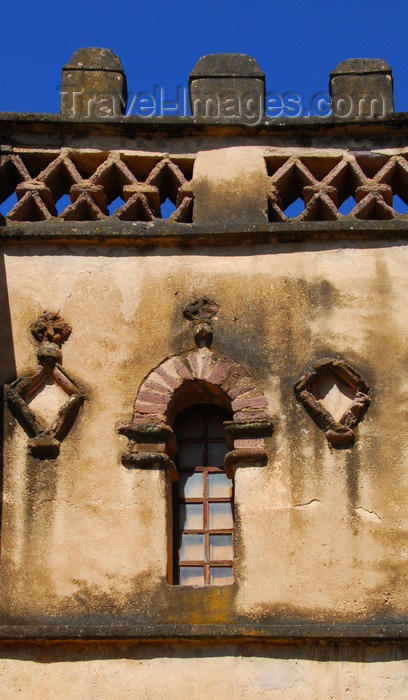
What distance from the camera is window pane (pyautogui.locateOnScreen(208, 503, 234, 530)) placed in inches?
331

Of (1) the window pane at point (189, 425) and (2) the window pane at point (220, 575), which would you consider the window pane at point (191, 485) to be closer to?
(1) the window pane at point (189, 425)

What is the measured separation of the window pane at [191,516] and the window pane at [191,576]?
0.30 m

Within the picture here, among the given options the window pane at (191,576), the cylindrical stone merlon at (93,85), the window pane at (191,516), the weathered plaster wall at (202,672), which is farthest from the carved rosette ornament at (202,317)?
the weathered plaster wall at (202,672)

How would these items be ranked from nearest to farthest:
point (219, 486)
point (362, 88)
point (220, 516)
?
point (220, 516) → point (219, 486) → point (362, 88)

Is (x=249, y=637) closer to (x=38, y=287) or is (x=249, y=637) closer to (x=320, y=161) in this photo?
(x=38, y=287)

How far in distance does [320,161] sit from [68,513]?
3.66 m

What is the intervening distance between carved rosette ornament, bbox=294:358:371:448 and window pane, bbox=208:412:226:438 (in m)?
0.65

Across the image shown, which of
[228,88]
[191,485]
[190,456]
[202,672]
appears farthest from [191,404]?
[228,88]

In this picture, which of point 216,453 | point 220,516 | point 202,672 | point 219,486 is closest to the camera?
point 202,672

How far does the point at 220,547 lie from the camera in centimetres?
833

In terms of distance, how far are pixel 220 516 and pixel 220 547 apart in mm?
237

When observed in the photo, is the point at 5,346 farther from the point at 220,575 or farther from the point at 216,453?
the point at 220,575

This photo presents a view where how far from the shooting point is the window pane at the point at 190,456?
867cm

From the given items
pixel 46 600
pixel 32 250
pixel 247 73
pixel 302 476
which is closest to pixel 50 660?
pixel 46 600
